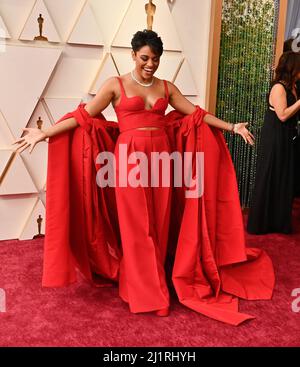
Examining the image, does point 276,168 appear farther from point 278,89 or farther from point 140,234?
point 140,234

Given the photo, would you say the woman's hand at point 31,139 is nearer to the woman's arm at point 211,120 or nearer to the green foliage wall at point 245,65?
the woman's arm at point 211,120

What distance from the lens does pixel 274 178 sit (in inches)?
147

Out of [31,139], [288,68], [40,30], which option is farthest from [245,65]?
[31,139]

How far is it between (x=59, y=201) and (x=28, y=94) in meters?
1.21

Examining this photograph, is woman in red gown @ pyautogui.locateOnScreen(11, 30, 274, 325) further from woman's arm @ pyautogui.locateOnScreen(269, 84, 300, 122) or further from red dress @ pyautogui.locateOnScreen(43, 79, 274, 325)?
woman's arm @ pyautogui.locateOnScreen(269, 84, 300, 122)

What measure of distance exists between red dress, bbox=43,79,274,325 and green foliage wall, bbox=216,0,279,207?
1432 mm

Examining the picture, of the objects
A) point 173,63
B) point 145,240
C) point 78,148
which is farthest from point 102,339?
point 173,63

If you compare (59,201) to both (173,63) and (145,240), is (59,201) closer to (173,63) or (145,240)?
(145,240)

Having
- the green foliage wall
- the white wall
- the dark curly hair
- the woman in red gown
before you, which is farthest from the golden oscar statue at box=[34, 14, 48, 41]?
the green foliage wall

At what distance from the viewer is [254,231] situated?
375 cm

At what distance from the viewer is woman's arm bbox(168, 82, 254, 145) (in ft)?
8.39

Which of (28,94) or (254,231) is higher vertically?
(28,94)

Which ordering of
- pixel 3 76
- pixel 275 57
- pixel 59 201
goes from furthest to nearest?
pixel 275 57
pixel 3 76
pixel 59 201

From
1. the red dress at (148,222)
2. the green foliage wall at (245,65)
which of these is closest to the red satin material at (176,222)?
the red dress at (148,222)
